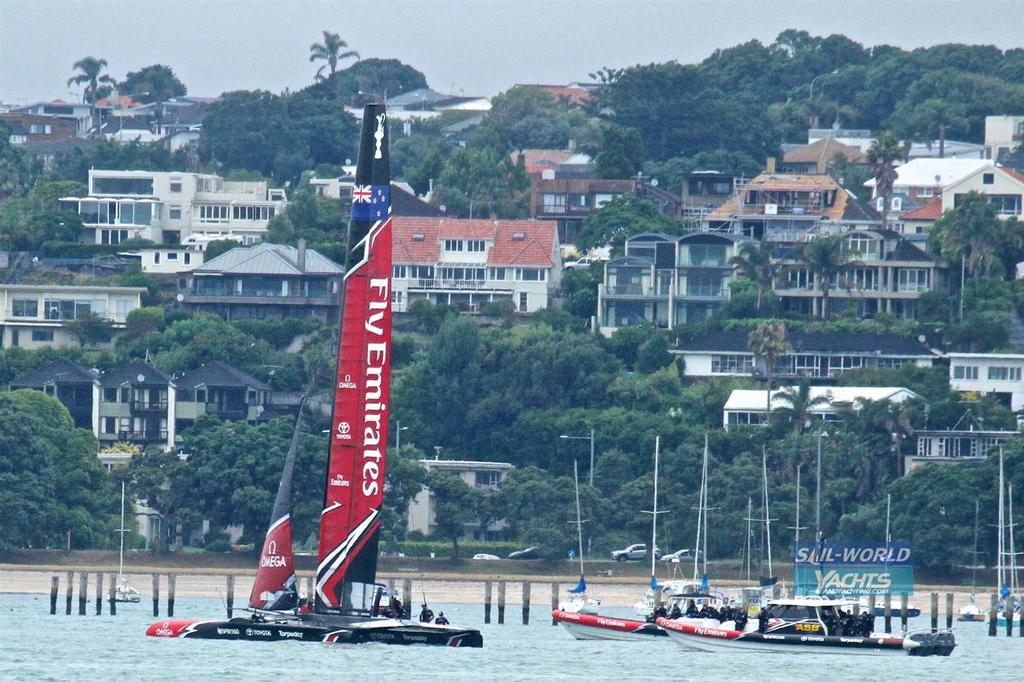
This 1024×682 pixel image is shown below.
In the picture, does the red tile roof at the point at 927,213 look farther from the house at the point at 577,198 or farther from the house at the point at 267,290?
the house at the point at 267,290

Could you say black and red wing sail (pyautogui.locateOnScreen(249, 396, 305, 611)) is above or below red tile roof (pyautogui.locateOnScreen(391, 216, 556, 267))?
below

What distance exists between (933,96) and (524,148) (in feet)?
103

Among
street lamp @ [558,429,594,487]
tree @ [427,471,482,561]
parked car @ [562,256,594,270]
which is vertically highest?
parked car @ [562,256,594,270]

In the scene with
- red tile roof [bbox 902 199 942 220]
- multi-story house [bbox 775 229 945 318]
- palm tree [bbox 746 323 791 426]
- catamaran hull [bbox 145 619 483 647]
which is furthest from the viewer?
red tile roof [bbox 902 199 942 220]

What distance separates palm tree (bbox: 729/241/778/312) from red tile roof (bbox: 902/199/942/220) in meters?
17.9

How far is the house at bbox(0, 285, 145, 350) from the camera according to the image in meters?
130

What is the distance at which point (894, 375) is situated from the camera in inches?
4764

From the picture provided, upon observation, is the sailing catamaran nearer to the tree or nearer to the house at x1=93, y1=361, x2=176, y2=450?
the tree

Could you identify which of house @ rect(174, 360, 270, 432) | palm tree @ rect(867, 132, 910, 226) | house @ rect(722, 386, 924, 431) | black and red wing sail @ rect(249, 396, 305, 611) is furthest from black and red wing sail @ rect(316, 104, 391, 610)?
palm tree @ rect(867, 132, 910, 226)

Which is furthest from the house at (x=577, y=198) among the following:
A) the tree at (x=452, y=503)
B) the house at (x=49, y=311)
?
the tree at (x=452, y=503)

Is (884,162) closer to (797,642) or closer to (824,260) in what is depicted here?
(824,260)

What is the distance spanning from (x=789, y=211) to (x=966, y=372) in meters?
27.7

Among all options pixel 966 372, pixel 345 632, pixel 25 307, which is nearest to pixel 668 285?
pixel 966 372

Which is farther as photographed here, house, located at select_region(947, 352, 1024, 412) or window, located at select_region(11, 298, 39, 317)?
window, located at select_region(11, 298, 39, 317)
